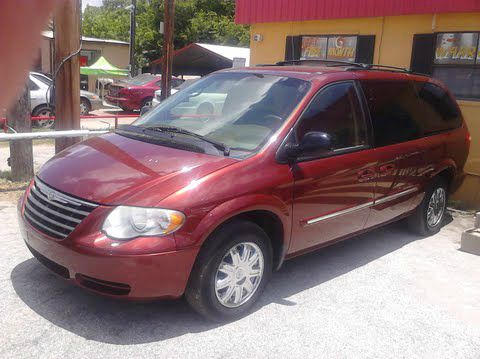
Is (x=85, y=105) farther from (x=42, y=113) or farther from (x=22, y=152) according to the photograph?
(x=22, y=152)

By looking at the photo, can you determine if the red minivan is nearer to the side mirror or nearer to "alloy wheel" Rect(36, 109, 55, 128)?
the side mirror

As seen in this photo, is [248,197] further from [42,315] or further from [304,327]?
[42,315]

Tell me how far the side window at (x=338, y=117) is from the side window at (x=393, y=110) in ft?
0.66

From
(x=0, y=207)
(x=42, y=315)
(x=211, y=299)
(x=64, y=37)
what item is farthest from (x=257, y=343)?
(x=64, y=37)

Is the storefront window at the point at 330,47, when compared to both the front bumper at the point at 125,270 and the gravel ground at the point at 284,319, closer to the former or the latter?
the gravel ground at the point at 284,319

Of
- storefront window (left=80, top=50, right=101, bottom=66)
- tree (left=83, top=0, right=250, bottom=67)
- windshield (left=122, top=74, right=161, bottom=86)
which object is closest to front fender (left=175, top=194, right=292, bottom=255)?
windshield (left=122, top=74, right=161, bottom=86)

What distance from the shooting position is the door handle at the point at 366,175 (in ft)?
14.8

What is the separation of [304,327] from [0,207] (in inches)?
160

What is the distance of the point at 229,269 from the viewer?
11.8 ft

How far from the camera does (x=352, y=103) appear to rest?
4.59 metres

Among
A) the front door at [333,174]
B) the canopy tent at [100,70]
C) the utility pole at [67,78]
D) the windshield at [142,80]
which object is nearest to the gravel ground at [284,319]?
the front door at [333,174]

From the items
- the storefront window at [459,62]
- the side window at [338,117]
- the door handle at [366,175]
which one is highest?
the storefront window at [459,62]

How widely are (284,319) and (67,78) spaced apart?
4.07 meters

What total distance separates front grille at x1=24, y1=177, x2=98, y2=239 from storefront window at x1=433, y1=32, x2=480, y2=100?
21.4ft
